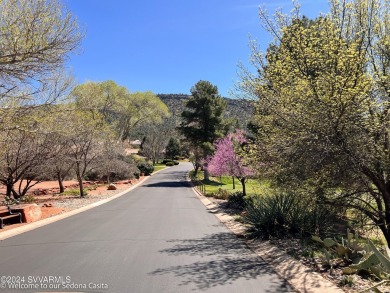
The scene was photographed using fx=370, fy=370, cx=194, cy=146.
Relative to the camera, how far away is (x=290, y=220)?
11227 mm

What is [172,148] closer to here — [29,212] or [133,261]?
[29,212]

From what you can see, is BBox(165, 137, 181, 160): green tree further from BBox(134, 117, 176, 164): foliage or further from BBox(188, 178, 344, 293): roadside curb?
BBox(188, 178, 344, 293): roadside curb

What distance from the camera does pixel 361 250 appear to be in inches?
292

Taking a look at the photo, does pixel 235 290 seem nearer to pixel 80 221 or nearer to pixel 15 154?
pixel 80 221

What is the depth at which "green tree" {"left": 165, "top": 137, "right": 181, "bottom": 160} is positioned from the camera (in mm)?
107262

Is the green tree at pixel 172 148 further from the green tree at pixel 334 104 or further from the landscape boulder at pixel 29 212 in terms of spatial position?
the green tree at pixel 334 104

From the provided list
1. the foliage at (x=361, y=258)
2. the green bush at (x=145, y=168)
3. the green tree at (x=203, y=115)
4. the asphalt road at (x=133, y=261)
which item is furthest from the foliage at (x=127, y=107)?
the foliage at (x=361, y=258)

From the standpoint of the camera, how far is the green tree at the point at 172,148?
10726cm

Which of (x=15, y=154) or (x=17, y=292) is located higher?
(x=15, y=154)

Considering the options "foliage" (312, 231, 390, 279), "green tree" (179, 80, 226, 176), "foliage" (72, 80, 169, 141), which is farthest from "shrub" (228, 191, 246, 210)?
"foliage" (72, 80, 169, 141)

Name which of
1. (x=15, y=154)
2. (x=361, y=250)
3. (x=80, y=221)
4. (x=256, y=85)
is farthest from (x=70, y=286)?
(x=15, y=154)

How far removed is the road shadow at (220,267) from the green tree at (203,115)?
3982 cm

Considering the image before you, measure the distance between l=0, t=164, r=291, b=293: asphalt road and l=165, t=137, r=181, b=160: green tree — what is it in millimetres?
94407

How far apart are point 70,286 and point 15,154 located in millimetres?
18264
